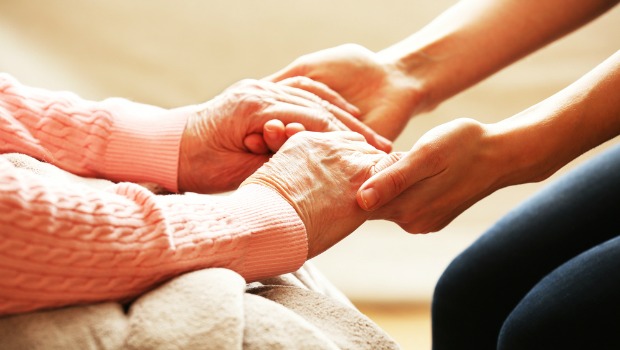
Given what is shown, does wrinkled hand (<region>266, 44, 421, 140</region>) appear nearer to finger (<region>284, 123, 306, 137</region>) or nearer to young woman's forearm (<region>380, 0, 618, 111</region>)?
young woman's forearm (<region>380, 0, 618, 111</region>)

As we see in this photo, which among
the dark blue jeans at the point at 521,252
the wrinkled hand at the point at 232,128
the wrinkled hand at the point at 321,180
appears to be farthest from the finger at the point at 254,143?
the dark blue jeans at the point at 521,252

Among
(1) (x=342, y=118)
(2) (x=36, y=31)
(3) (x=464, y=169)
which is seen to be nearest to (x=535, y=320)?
(3) (x=464, y=169)

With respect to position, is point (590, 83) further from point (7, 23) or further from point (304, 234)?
point (7, 23)

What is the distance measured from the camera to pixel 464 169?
866 mm

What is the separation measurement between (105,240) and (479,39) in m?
0.78

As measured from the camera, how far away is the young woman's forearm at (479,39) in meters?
1.09

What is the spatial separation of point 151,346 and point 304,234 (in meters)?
0.26

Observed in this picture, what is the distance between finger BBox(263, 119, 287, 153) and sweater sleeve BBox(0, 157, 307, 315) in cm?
27

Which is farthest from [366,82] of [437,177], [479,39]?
[437,177]

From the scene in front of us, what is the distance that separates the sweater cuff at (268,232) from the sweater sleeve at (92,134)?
0.23 m

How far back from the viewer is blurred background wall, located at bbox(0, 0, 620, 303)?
1.45 metres

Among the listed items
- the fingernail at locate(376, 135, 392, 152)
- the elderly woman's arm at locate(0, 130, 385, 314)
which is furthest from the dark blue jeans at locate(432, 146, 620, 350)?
the elderly woman's arm at locate(0, 130, 385, 314)

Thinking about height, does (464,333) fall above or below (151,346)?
below

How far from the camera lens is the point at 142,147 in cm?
91
